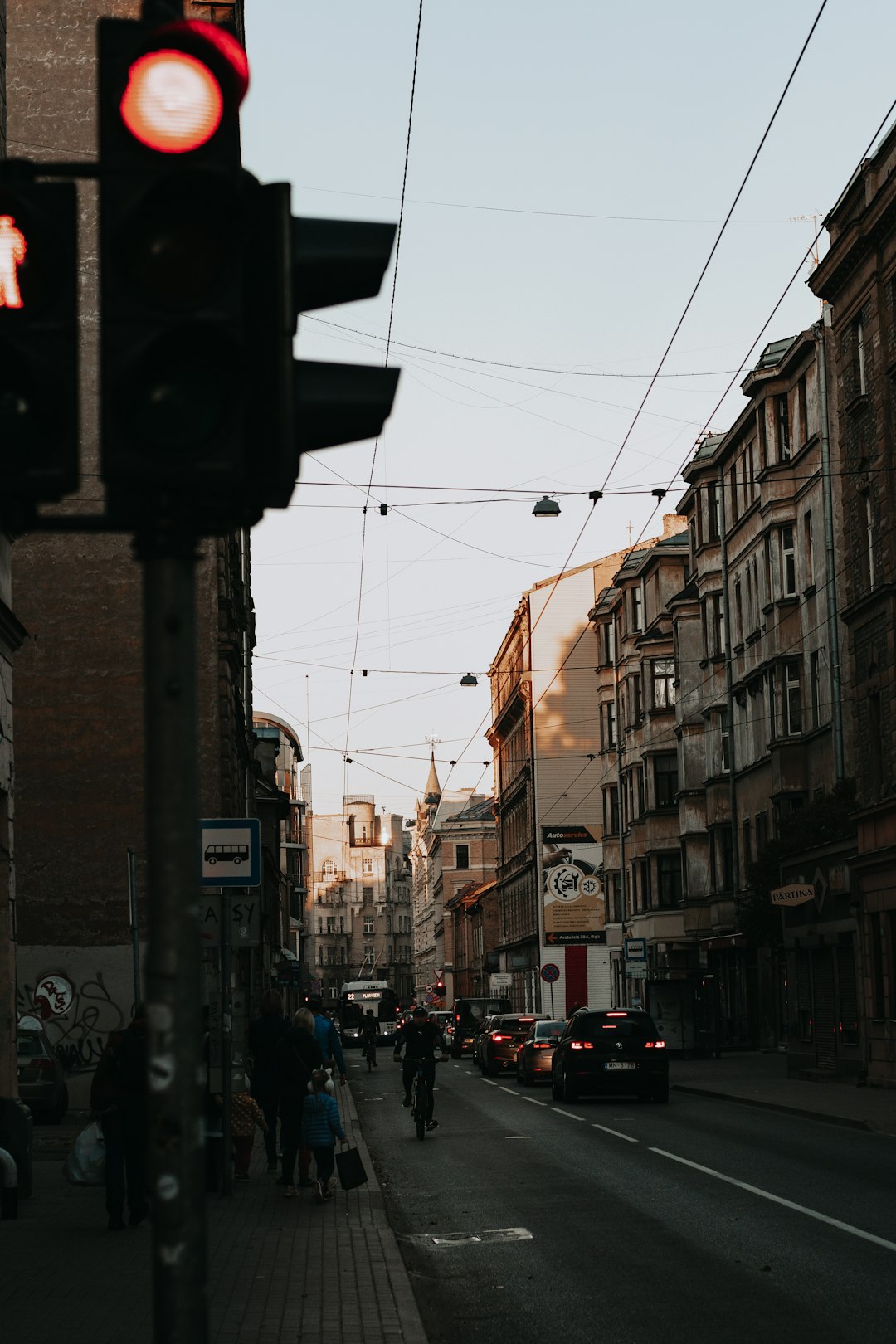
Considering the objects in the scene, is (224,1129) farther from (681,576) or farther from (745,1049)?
(681,576)

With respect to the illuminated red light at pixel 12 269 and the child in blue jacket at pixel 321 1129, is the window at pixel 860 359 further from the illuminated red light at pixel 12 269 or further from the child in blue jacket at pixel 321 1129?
the illuminated red light at pixel 12 269

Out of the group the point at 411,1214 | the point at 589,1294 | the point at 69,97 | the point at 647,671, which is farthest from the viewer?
the point at 647,671

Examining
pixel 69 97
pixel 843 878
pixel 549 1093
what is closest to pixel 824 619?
pixel 843 878

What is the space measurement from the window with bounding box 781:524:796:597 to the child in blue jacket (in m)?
31.4

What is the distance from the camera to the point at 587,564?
291 feet

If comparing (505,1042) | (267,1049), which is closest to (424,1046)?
(267,1049)

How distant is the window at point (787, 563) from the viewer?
44594 mm

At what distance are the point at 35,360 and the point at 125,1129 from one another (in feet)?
34.1

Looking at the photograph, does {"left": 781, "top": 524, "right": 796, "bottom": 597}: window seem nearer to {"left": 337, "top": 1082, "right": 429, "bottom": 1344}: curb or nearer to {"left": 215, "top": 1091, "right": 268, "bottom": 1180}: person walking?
{"left": 337, "top": 1082, "right": 429, "bottom": 1344}: curb

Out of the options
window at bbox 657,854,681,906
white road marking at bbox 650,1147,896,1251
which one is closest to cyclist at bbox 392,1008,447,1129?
white road marking at bbox 650,1147,896,1251

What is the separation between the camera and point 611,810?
74.4 metres

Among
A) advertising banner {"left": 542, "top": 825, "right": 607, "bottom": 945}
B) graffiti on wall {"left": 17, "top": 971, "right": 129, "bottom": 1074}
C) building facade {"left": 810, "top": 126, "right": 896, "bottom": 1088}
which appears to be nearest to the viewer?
graffiti on wall {"left": 17, "top": 971, "right": 129, "bottom": 1074}

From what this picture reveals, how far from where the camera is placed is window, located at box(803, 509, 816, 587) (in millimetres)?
42844

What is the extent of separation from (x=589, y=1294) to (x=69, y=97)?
28463 mm
